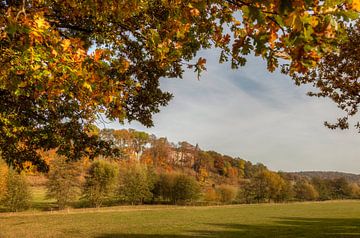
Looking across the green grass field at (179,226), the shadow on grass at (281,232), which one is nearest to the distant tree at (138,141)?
the green grass field at (179,226)

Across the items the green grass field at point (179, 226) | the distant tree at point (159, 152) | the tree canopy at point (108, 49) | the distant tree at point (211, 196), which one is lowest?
the green grass field at point (179, 226)

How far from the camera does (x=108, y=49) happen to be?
8.48 metres

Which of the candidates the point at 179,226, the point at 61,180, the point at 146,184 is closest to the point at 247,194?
the point at 146,184

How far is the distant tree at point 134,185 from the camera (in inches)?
3521

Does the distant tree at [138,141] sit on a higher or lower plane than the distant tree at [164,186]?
higher

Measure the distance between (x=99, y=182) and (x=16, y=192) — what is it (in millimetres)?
19612

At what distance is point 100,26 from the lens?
8.49 metres

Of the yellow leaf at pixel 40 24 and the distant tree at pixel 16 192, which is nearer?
the yellow leaf at pixel 40 24

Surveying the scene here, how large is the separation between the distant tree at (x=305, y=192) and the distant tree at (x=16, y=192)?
10080cm

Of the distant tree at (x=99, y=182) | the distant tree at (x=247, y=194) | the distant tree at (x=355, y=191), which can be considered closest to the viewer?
the distant tree at (x=99, y=182)

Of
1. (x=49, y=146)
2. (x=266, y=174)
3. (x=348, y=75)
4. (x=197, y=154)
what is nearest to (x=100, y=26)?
(x=49, y=146)

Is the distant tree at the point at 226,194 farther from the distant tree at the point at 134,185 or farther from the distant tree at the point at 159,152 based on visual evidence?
the distant tree at the point at 159,152

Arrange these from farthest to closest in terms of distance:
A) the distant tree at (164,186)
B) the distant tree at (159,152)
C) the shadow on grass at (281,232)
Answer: the distant tree at (159,152)
the distant tree at (164,186)
the shadow on grass at (281,232)

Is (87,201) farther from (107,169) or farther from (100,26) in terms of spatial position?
(100,26)
